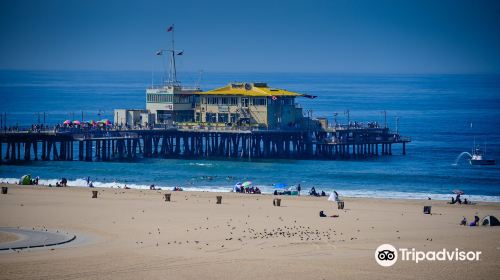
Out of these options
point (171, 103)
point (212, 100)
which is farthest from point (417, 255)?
point (171, 103)

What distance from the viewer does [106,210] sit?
56.2 m

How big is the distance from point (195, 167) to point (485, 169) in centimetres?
2405

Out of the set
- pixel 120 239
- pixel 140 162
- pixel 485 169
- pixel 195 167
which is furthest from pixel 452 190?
pixel 120 239

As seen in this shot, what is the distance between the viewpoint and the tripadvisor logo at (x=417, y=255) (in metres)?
41.9

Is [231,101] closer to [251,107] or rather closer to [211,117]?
[251,107]

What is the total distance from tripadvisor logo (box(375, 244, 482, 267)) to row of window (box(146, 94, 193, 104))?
61.0 metres

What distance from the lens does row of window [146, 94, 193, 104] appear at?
10344cm

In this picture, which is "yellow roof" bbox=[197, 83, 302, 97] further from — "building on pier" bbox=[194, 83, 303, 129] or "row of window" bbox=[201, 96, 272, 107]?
"row of window" bbox=[201, 96, 272, 107]

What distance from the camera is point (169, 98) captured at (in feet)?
339

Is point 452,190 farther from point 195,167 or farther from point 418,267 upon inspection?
point 418,267

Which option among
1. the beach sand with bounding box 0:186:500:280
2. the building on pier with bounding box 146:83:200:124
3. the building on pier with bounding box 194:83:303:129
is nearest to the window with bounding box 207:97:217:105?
the building on pier with bounding box 194:83:303:129

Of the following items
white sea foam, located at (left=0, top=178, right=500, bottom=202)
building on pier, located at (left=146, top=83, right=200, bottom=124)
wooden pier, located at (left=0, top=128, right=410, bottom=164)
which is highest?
building on pier, located at (left=146, top=83, right=200, bottom=124)

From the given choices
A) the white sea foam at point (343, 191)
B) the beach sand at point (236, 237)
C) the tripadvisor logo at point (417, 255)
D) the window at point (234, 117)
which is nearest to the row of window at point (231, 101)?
the window at point (234, 117)

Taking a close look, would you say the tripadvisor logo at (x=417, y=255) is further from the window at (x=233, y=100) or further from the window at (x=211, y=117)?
the window at (x=211, y=117)
